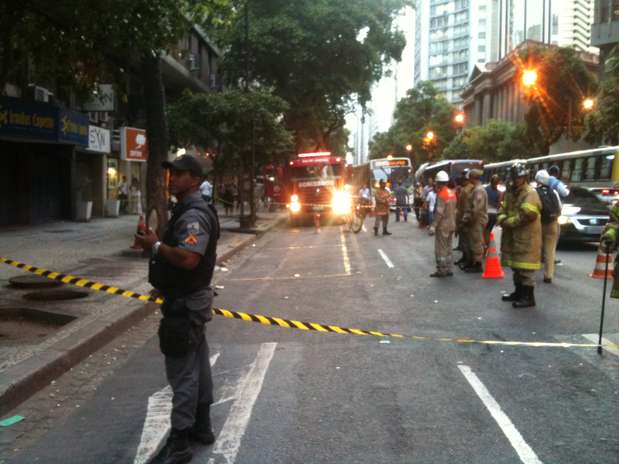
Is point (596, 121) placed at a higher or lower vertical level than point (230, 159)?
higher

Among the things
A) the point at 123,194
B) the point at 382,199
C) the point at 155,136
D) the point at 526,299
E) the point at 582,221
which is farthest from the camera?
the point at 123,194

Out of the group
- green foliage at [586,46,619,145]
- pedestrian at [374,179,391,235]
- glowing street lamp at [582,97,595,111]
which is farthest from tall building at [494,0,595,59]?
pedestrian at [374,179,391,235]

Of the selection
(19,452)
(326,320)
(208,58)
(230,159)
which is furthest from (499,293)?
(208,58)

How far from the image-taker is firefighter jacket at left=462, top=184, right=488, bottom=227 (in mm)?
12734

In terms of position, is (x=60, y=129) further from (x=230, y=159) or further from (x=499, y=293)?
(x=499, y=293)

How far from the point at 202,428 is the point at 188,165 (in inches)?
66.4

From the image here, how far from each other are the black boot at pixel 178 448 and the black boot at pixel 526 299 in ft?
19.9

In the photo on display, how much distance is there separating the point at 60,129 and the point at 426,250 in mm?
11590

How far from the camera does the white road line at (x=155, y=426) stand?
438cm

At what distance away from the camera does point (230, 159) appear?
26750mm

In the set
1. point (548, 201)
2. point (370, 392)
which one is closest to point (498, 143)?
point (548, 201)

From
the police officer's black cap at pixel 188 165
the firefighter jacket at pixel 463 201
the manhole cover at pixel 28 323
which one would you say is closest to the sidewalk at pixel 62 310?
the manhole cover at pixel 28 323

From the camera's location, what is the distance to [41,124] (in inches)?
788

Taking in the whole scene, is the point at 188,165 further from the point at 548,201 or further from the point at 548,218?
the point at 548,218
